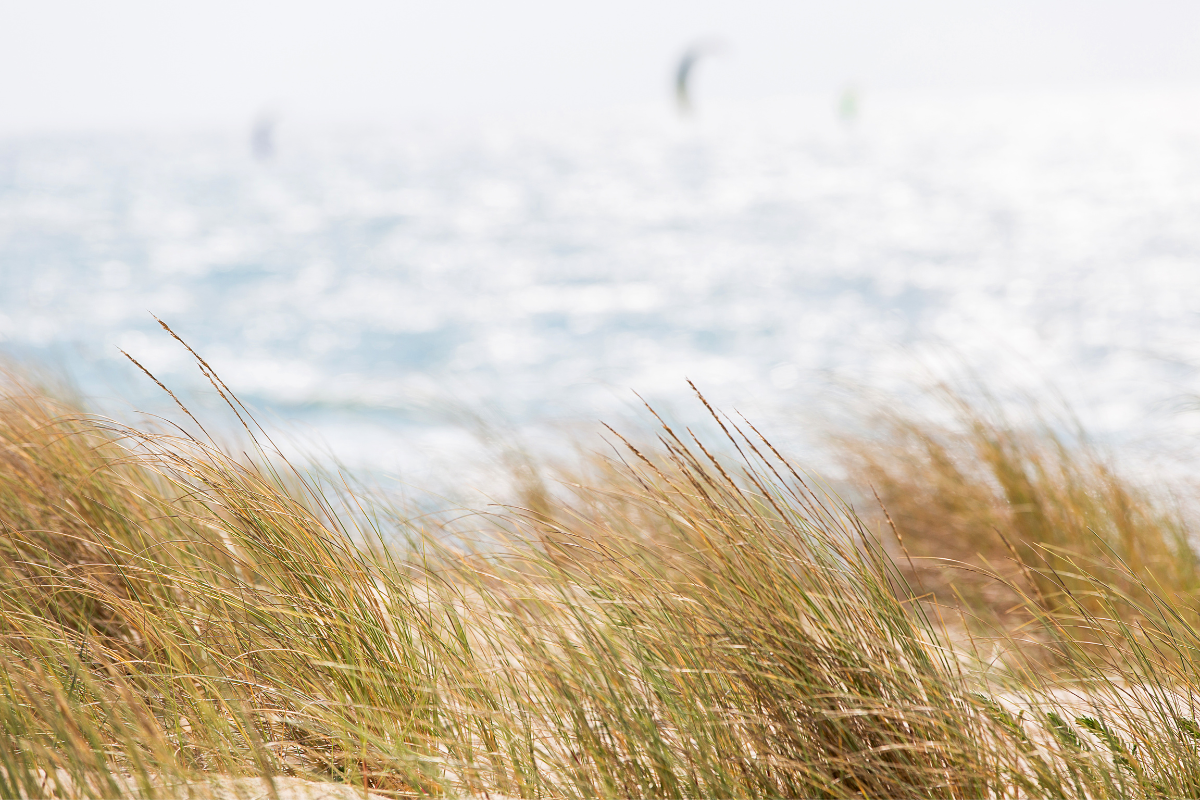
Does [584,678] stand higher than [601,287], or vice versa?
[584,678]

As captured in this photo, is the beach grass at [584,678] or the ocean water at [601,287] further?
the ocean water at [601,287]

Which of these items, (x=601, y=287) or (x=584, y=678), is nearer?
(x=584, y=678)

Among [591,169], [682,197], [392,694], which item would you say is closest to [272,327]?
[392,694]

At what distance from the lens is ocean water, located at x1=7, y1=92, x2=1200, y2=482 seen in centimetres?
794

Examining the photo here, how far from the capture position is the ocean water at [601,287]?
7.94 m

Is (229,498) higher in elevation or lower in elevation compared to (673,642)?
higher

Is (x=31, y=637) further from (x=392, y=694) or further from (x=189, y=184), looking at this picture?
(x=189, y=184)

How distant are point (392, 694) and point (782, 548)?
724mm

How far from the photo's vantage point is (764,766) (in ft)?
4.37

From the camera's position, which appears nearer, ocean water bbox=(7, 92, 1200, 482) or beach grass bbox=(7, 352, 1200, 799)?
beach grass bbox=(7, 352, 1200, 799)

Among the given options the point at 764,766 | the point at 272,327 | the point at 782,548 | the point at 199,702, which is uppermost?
the point at 782,548

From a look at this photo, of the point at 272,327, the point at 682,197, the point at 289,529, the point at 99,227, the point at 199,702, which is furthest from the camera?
the point at 682,197

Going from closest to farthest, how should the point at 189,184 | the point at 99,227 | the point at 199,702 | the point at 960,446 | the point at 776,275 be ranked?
the point at 199,702 → the point at 960,446 → the point at 776,275 → the point at 99,227 → the point at 189,184

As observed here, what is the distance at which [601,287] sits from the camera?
1498 cm
